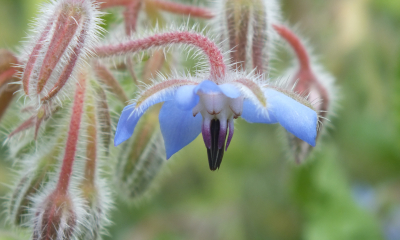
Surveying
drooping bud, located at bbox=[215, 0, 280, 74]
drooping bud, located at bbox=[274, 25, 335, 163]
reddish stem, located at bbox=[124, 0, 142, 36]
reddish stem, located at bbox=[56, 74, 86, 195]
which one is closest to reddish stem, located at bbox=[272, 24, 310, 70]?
drooping bud, located at bbox=[274, 25, 335, 163]

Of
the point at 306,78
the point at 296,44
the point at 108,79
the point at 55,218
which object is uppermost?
the point at 296,44

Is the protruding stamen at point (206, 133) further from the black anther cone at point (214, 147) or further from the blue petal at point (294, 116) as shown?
the blue petal at point (294, 116)

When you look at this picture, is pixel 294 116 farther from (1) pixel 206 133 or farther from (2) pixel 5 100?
(2) pixel 5 100

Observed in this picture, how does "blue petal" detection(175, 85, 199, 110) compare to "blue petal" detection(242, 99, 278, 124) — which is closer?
"blue petal" detection(175, 85, 199, 110)

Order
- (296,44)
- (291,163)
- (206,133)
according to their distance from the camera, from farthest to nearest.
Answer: (291,163), (296,44), (206,133)

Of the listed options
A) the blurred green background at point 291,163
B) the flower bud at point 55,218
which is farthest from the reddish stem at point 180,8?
the blurred green background at point 291,163

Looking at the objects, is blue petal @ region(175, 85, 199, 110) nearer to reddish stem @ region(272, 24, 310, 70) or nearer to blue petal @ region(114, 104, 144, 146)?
blue petal @ region(114, 104, 144, 146)

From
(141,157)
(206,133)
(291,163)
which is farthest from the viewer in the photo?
(291,163)

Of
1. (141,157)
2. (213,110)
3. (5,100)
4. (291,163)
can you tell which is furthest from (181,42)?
(291,163)
